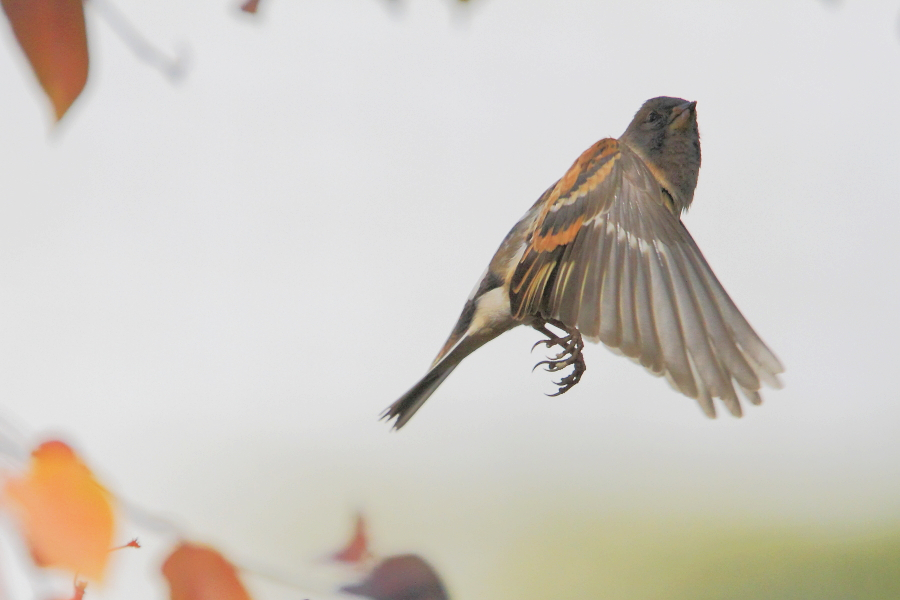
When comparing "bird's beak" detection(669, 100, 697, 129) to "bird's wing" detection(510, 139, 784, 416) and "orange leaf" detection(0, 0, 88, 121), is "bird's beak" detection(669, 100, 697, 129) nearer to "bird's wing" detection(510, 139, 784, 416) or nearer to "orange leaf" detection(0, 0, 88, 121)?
"bird's wing" detection(510, 139, 784, 416)

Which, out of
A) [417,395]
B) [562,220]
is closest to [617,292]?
[562,220]

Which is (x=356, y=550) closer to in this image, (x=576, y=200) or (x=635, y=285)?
(x=635, y=285)

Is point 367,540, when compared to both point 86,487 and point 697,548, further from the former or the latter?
point 697,548

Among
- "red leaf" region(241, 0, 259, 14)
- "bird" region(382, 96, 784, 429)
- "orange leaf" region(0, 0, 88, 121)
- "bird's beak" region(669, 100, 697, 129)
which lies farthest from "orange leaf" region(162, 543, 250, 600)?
"bird's beak" region(669, 100, 697, 129)

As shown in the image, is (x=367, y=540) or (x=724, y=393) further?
(x=724, y=393)

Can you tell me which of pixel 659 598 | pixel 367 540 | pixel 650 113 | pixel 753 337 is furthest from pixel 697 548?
pixel 367 540
